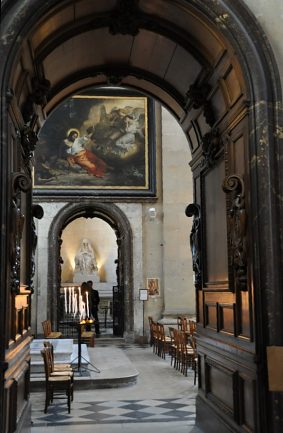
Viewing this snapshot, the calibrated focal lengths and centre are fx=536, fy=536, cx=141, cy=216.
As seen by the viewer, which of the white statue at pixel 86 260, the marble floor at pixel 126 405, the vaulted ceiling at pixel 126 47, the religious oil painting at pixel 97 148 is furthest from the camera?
the white statue at pixel 86 260

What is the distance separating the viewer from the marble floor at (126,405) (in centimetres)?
783

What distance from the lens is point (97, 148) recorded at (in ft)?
66.2

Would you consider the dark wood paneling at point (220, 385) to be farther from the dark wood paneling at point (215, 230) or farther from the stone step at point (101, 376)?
the stone step at point (101, 376)

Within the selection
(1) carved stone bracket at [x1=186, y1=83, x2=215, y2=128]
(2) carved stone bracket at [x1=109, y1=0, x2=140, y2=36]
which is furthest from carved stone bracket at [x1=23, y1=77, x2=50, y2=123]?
(1) carved stone bracket at [x1=186, y1=83, x2=215, y2=128]

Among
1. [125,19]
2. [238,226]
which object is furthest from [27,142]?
[238,226]

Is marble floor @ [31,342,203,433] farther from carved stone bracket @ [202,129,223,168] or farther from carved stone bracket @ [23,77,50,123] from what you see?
carved stone bracket @ [23,77,50,123]

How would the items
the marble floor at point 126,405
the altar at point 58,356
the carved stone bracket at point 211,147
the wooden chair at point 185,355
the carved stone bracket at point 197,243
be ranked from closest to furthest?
1. the carved stone bracket at point 211,147
2. the carved stone bracket at point 197,243
3. the marble floor at point 126,405
4. the altar at point 58,356
5. the wooden chair at point 185,355

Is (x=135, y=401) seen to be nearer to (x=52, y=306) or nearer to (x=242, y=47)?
(x=242, y=47)

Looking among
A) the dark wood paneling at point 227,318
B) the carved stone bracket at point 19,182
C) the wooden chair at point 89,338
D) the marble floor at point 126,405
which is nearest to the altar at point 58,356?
the marble floor at point 126,405

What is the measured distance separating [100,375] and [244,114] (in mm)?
8040

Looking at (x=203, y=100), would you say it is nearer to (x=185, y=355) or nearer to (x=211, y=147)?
(x=211, y=147)

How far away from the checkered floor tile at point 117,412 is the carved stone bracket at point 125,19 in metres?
5.54

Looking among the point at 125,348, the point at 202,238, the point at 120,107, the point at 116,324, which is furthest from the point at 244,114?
the point at 116,324

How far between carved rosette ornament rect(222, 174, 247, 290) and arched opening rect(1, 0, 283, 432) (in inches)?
0.5
